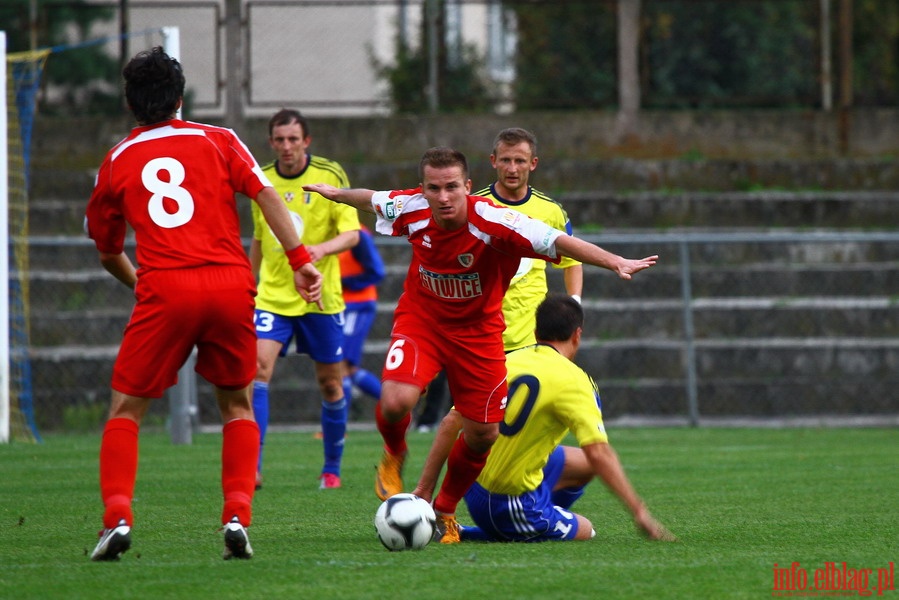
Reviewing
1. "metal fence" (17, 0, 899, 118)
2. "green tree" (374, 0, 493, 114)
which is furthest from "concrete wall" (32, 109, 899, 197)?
"green tree" (374, 0, 493, 114)

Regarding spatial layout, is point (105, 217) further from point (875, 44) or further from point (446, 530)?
point (875, 44)

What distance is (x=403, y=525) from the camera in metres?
5.29

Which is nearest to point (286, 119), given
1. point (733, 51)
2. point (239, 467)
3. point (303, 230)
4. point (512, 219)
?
point (303, 230)

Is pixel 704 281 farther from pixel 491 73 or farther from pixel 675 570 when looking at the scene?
pixel 675 570

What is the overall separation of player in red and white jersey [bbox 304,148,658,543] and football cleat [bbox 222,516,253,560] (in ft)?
3.61

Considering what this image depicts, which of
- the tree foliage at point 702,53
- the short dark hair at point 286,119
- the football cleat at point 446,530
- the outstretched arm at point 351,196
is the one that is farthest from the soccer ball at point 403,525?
the tree foliage at point 702,53

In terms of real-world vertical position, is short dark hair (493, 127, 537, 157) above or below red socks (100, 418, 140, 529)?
above

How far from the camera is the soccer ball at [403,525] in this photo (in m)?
5.29

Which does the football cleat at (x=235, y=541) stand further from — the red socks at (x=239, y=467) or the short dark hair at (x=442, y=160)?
the short dark hair at (x=442, y=160)

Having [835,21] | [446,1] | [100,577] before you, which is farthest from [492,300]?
[835,21]

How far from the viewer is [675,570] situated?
471 cm

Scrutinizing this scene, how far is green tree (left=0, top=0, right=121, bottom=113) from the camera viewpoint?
1691 cm

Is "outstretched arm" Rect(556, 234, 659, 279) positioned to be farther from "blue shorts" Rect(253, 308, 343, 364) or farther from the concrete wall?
the concrete wall

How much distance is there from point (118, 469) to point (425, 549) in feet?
4.31
